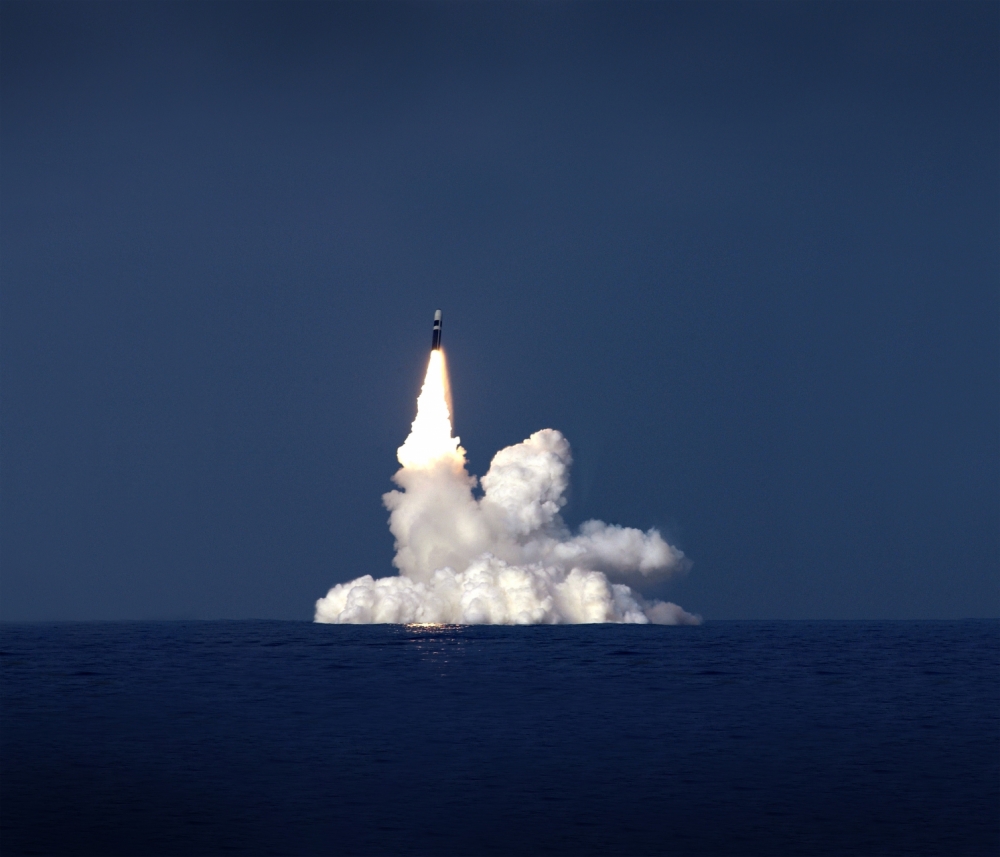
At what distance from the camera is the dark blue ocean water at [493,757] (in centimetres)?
3806

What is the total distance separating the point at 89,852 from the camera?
35688 mm

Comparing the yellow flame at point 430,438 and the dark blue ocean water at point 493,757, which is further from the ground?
the yellow flame at point 430,438

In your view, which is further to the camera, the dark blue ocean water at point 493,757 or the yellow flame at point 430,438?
the yellow flame at point 430,438

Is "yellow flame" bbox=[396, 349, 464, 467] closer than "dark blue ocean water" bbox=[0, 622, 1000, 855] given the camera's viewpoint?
No

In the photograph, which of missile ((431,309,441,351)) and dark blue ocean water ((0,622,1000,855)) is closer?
dark blue ocean water ((0,622,1000,855))

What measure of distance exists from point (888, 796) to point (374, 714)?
26.5 metres

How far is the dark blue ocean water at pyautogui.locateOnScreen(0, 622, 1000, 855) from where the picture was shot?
38.1m

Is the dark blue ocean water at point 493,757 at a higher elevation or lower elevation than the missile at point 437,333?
lower

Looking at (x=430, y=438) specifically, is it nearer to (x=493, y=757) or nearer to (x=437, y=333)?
(x=437, y=333)

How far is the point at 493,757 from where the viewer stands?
→ 166 feet

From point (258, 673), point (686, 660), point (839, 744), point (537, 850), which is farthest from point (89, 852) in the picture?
point (686, 660)

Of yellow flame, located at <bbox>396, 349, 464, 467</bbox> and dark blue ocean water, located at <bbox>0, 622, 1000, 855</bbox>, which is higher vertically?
yellow flame, located at <bbox>396, 349, 464, 467</bbox>

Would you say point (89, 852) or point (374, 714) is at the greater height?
point (374, 714)

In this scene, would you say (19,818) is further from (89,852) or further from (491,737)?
(491,737)
